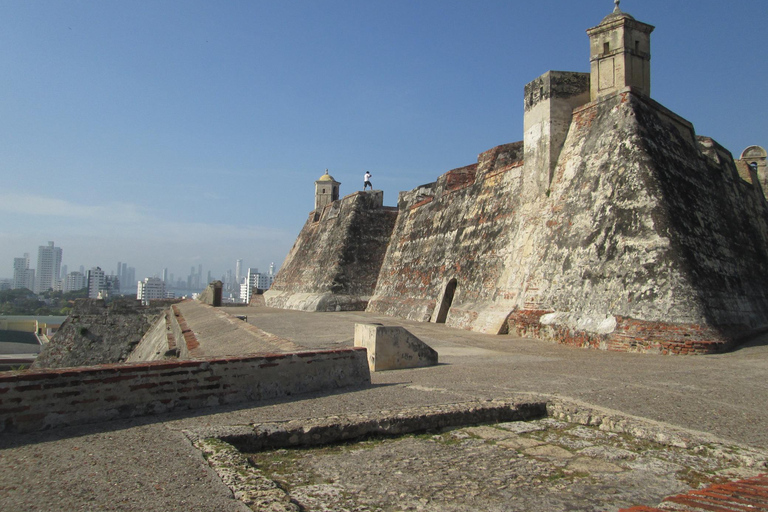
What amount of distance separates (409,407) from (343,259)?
62.0ft

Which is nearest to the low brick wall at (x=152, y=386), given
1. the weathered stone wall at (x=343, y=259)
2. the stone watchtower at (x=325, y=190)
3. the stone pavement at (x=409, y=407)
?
the stone pavement at (x=409, y=407)

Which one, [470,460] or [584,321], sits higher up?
[584,321]

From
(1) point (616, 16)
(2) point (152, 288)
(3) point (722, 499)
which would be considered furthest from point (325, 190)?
(2) point (152, 288)

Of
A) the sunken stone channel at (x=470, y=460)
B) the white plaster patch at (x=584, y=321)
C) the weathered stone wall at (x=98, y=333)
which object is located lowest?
the weathered stone wall at (x=98, y=333)

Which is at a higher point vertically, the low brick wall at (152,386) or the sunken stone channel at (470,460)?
the low brick wall at (152,386)

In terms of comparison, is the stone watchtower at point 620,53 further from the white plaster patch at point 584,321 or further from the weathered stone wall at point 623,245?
the white plaster patch at point 584,321

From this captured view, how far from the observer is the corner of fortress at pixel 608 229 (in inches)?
343

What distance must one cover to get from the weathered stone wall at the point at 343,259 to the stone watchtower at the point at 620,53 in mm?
13494

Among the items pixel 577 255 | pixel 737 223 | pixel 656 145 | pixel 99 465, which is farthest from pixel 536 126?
pixel 99 465

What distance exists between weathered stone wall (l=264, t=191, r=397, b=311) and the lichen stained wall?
1169 mm

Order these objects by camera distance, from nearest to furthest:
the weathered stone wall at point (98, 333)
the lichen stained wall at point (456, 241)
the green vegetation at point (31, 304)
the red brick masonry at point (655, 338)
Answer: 1. the red brick masonry at point (655, 338)
2. the lichen stained wall at point (456, 241)
3. the weathered stone wall at point (98, 333)
4. the green vegetation at point (31, 304)

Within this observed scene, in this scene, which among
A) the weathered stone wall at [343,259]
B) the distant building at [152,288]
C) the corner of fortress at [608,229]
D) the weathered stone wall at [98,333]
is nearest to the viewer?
the corner of fortress at [608,229]

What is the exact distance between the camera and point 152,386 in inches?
170

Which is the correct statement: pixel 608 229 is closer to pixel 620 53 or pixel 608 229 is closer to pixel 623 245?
pixel 623 245
